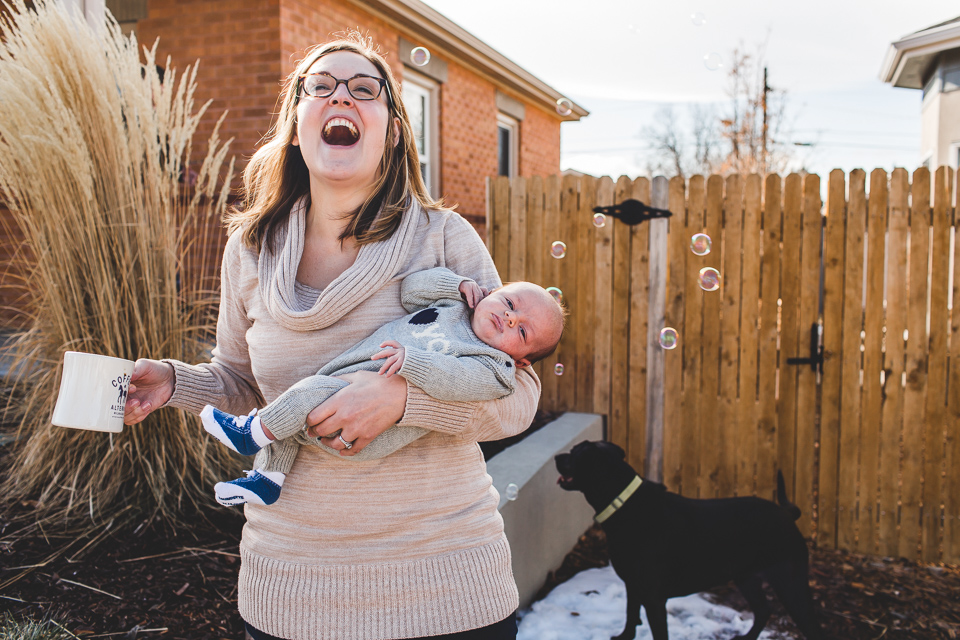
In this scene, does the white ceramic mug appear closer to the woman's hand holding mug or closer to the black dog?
the woman's hand holding mug

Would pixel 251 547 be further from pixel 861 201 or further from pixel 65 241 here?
pixel 861 201

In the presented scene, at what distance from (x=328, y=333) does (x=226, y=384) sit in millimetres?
336

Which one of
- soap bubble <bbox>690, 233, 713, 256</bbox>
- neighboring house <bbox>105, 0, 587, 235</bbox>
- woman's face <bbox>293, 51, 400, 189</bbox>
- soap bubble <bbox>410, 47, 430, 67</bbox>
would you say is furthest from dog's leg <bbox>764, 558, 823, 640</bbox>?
neighboring house <bbox>105, 0, 587, 235</bbox>

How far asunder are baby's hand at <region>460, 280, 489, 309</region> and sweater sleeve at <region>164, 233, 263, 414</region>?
491 mm

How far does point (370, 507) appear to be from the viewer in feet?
4.26

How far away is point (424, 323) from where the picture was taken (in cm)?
136

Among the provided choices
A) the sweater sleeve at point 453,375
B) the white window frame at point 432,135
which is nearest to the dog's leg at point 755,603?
the sweater sleeve at point 453,375

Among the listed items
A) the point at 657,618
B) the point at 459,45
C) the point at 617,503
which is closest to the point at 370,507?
the point at 617,503

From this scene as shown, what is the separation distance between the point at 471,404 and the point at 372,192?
1.70 feet

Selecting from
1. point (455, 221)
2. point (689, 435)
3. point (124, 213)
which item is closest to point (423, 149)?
point (689, 435)

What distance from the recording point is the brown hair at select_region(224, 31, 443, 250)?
4.76 ft

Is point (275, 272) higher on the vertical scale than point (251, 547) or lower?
higher

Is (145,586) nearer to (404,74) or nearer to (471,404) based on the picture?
(471,404)

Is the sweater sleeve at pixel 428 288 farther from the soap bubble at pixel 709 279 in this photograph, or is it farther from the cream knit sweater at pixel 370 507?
the soap bubble at pixel 709 279
